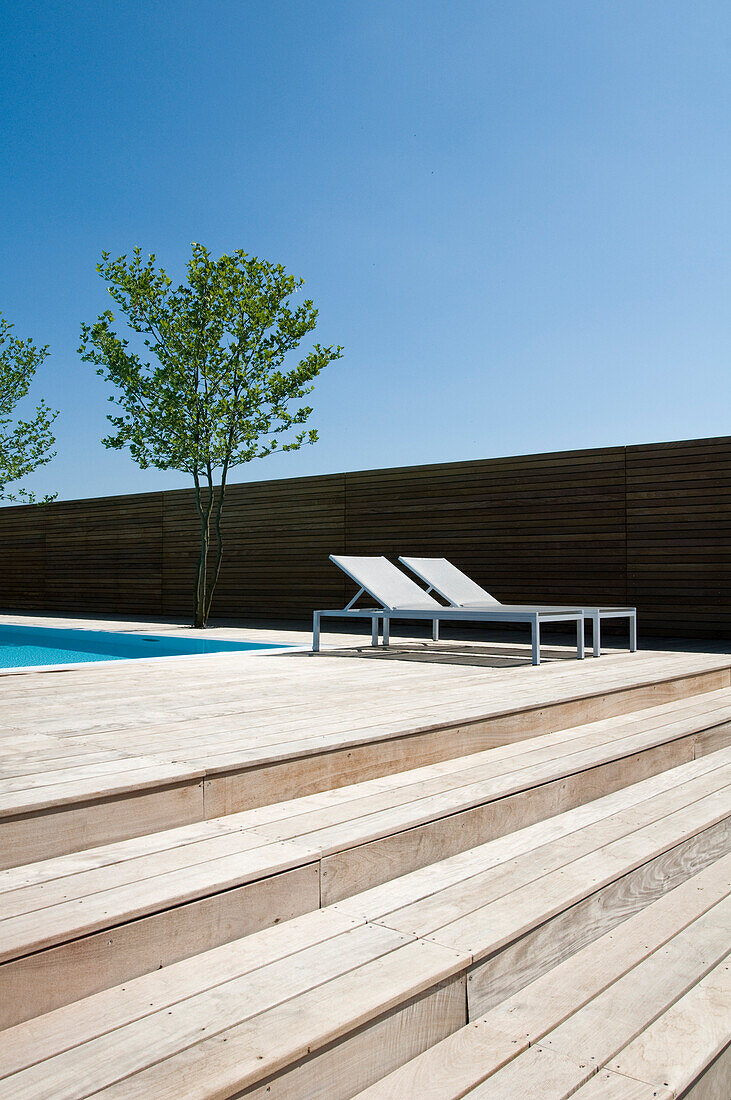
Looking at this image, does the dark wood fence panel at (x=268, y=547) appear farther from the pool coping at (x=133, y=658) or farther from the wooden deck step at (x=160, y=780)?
the wooden deck step at (x=160, y=780)

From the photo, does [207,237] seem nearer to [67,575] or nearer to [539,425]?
[539,425]

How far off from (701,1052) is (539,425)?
11.5 metres

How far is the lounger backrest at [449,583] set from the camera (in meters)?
6.60

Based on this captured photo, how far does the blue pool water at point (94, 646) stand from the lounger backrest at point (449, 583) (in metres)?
1.46

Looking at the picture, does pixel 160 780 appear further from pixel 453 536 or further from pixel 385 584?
pixel 453 536

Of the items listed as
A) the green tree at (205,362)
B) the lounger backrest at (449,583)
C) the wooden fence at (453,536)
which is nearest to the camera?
the lounger backrest at (449,583)

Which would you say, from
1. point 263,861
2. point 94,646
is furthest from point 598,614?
point 94,646

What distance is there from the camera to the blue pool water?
7324 mm

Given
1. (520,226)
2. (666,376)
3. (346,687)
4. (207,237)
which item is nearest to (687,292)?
(666,376)

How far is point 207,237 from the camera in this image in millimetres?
9406

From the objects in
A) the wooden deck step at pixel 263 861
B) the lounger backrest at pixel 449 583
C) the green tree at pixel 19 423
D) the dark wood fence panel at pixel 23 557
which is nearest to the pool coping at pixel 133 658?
the lounger backrest at pixel 449 583

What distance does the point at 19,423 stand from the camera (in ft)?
56.9

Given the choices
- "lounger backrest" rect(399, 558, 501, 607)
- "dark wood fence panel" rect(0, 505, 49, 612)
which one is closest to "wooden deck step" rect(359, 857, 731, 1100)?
"lounger backrest" rect(399, 558, 501, 607)

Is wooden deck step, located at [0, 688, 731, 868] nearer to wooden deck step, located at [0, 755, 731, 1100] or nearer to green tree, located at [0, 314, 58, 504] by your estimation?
wooden deck step, located at [0, 755, 731, 1100]
